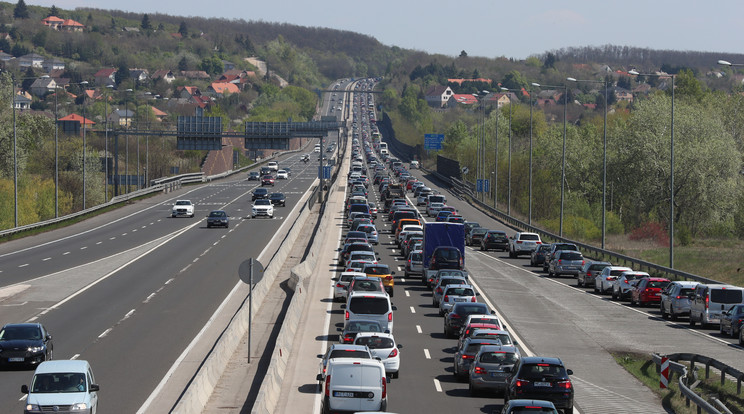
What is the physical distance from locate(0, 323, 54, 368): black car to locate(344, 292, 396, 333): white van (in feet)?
30.0

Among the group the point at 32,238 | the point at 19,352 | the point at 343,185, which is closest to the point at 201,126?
the point at 343,185

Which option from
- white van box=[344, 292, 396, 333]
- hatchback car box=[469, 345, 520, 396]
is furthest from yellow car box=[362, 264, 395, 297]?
hatchback car box=[469, 345, 520, 396]

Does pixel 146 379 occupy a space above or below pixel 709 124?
below

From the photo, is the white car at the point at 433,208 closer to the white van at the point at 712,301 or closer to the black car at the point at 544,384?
the white van at the point at 712,301

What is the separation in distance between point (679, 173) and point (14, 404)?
72.5 metres

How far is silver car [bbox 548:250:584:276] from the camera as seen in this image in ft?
186

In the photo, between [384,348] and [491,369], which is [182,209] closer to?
[384,348]

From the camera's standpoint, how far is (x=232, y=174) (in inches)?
5684

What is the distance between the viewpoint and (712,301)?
129ft

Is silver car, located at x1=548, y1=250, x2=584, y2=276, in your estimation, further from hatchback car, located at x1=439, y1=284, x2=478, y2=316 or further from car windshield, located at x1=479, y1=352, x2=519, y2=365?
car windshield, located at x1=479, y1=352, x2=519, y2=365

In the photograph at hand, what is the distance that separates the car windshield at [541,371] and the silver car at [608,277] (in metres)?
26.4

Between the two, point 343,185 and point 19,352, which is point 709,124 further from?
point 19,352

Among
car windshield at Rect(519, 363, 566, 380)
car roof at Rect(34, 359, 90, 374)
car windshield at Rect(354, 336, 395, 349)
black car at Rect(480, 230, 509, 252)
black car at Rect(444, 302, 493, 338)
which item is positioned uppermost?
car windshield at Rect(519, 363, 566, 380)

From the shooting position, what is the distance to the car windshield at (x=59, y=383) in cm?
2283
